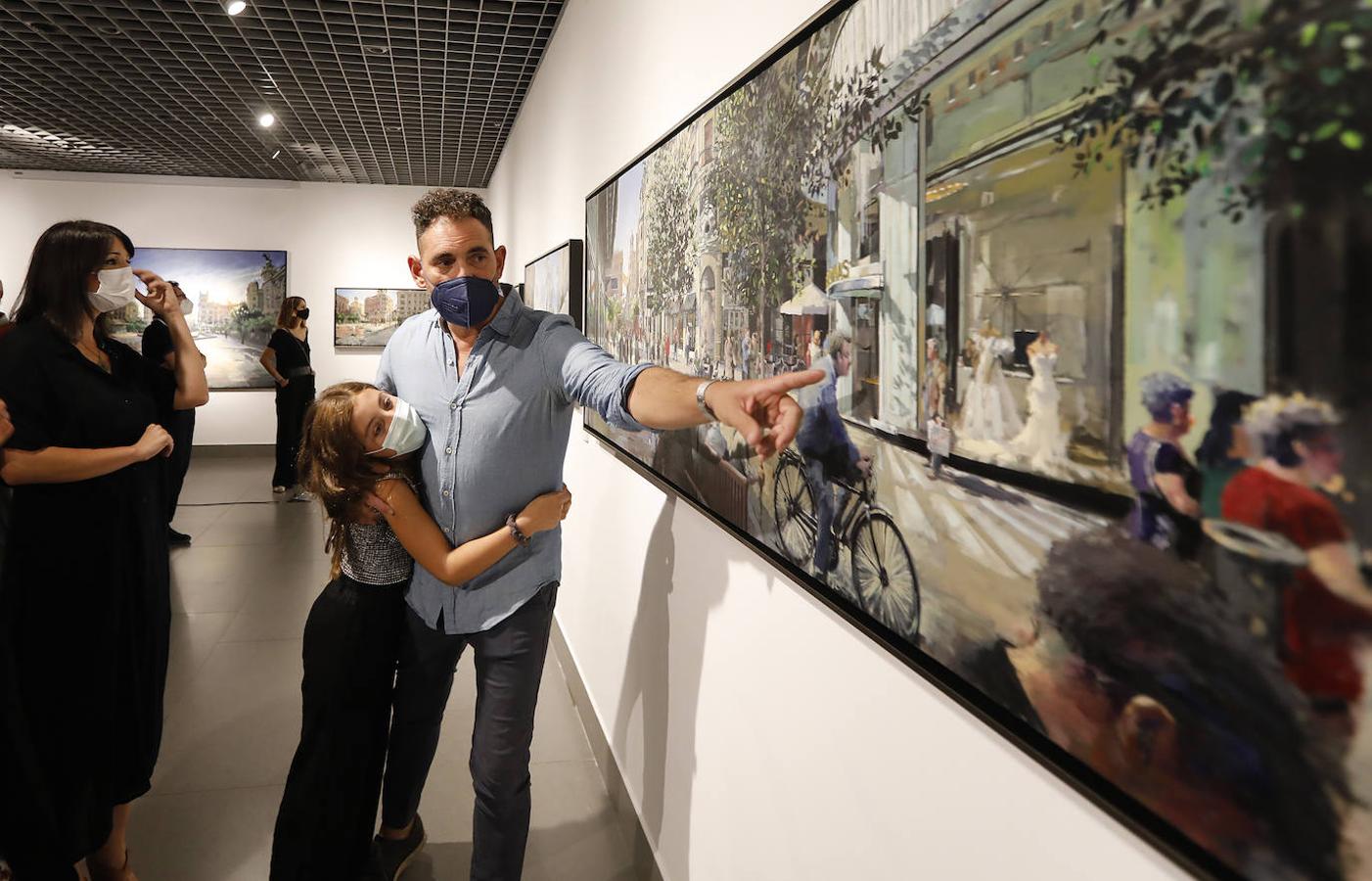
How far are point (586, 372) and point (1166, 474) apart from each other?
3.76 ft

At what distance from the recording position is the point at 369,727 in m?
2.02

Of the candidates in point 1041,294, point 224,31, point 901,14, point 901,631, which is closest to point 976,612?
point 901,631

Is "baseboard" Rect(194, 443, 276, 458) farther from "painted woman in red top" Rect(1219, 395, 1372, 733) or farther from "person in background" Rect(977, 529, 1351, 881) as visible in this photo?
"painted woman in red top" Rect(1219, 395, 1372, 733)

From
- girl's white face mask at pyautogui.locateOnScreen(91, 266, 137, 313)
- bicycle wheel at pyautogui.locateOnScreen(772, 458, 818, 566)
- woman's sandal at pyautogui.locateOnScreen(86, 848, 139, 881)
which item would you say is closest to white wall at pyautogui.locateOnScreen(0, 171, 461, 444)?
girl's white face mask at pyautogui.locateOnScreen(91, 266, 137, 313)

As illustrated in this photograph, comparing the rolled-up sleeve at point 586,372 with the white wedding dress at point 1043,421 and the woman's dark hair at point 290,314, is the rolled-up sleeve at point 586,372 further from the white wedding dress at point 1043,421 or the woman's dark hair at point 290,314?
the woman's dark hair at point 290,314

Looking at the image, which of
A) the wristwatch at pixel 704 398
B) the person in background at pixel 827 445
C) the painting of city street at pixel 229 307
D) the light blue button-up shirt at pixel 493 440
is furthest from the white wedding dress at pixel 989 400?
the painting of city street at pixel 229 307

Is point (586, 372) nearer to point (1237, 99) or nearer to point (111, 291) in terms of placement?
point (1237, 99)

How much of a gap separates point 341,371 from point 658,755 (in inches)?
357

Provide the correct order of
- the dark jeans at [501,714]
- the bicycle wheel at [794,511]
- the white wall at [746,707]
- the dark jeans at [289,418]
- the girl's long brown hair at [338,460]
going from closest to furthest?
the white wall at [746,707] → the bicycle wheel at [794,511] → the girl's long brown hair at [338,460] → the dark jeans at [501,714] → the dark jeans at [289,418]

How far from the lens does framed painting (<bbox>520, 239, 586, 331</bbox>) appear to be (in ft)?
11.6

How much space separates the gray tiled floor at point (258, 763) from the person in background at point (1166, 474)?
2116 millimetres

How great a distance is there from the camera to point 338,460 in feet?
6.08

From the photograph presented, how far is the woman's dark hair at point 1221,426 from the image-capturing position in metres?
→ 0.59

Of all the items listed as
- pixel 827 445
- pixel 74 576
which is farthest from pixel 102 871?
pixel 827 445
